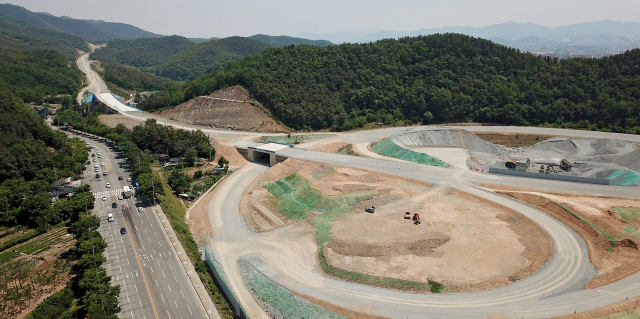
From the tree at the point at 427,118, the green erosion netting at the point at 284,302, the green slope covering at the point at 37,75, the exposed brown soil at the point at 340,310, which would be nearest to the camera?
the exposed brown soil at the point at 340,310

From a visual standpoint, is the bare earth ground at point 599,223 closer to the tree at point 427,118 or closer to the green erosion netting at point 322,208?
the green erosion netting at point 322,208

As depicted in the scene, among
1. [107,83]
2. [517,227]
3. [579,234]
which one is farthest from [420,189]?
[107,83]

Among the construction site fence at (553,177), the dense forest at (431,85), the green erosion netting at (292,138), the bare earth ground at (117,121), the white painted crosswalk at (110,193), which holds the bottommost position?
the white painted crosswalk at (110,193)

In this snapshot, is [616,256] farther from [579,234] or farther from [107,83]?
[107,83]

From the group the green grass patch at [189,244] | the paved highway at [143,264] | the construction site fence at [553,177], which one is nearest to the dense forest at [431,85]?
the construction site fence at [553,177]

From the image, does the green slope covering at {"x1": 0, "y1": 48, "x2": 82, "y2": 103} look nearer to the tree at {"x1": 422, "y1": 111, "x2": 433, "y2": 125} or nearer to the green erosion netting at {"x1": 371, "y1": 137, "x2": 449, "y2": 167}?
the green erosion netting at {"x1": 371, "y1": 137, "x2": 449, "y2": 167}

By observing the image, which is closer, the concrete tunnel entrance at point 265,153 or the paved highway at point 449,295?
the paved highway at point 449,295

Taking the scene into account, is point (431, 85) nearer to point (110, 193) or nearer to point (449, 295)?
point (110, 193)
